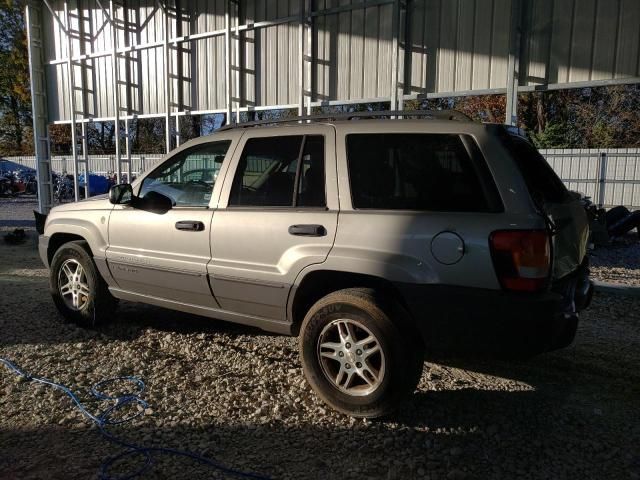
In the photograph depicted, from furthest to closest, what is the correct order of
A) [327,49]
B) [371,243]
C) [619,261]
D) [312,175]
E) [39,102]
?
[39,102] < [619,261] < [327,49] < [312,175] < [371,243]

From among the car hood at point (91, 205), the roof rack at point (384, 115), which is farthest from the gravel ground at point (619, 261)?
the car hood at point (91, 205)

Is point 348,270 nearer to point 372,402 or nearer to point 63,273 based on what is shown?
point 372,402

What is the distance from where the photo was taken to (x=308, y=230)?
3.57m

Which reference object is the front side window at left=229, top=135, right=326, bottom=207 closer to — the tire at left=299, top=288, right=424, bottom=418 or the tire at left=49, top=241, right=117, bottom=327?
the tire at left=299, top=288, right=424, bottom=418

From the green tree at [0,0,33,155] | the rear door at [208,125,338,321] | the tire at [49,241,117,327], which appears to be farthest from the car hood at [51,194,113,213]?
the green tree at [0,0,33,155]

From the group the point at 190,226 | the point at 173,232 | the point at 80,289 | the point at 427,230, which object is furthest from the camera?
the point at 80,289

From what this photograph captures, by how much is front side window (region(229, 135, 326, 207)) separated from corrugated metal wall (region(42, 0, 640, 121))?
522cm

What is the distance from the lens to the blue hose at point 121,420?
290 centimetres

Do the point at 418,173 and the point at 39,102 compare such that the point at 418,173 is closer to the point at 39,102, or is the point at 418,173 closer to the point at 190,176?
the point at 190,176

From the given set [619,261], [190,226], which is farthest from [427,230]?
[619,261]

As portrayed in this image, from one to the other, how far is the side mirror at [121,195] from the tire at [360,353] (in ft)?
6.86

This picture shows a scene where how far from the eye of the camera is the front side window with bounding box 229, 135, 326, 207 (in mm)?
3746

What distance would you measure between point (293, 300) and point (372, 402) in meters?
0.88

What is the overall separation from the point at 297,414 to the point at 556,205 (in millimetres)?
2175
